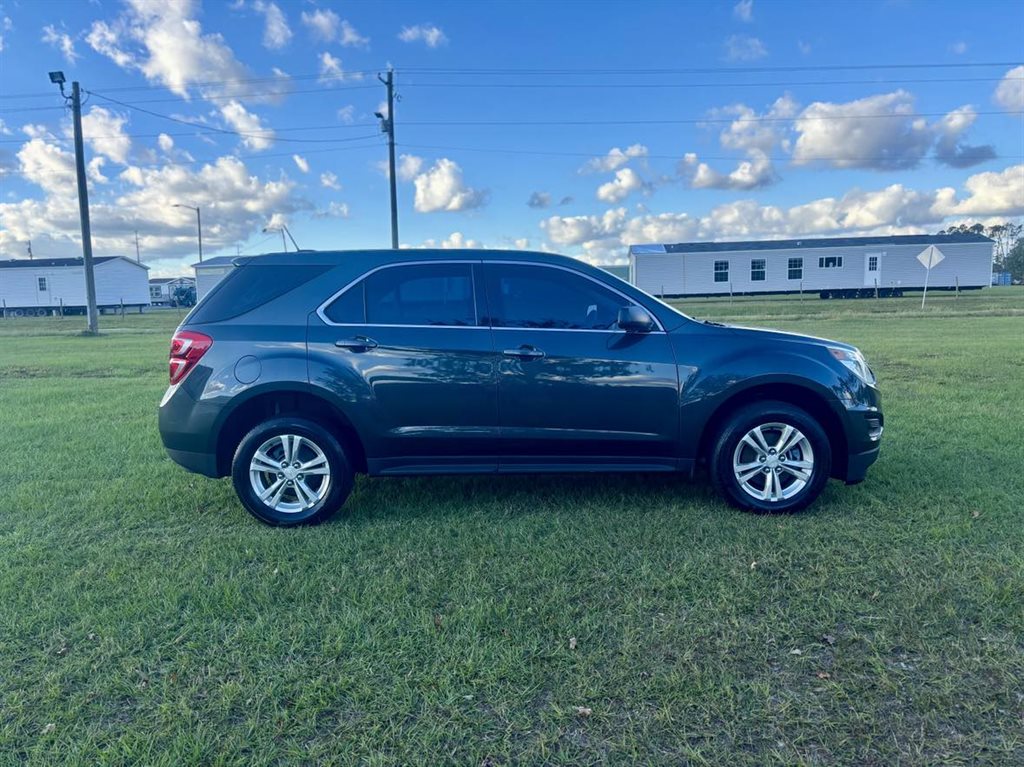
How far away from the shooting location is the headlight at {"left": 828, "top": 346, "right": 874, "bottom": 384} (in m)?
4.81

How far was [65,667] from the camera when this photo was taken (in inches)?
115

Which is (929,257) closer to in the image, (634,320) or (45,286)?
(634,320)

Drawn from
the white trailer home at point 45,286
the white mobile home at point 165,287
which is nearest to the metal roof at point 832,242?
the white trailer home at point 45,286

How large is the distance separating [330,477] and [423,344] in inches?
43.2

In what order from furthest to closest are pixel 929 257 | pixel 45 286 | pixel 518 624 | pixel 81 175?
1. pixel 45 286
2. pixel 929 257
3. pixel 81 175
4. pixel 518 624

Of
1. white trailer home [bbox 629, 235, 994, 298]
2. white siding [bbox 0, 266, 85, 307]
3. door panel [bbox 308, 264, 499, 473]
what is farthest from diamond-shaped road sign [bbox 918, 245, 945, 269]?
white siding [bbox 0, 266, 85, 307]

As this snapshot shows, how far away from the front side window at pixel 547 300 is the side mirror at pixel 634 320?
0.41 feet

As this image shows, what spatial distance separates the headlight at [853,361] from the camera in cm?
481

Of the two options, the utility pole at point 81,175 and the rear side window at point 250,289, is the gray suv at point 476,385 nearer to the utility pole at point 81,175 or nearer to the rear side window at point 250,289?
the rear side window at point 250,289

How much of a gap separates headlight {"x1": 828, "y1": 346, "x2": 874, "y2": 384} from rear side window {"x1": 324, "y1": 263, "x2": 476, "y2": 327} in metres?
2.56

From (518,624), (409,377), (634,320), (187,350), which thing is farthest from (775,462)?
(187,350)

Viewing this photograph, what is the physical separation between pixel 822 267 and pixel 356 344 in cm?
4420

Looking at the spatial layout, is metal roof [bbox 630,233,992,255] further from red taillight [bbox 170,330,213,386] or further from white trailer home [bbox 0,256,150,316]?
red taillight [bbox 170,330,213,386]

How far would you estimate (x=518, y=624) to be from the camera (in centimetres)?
324
